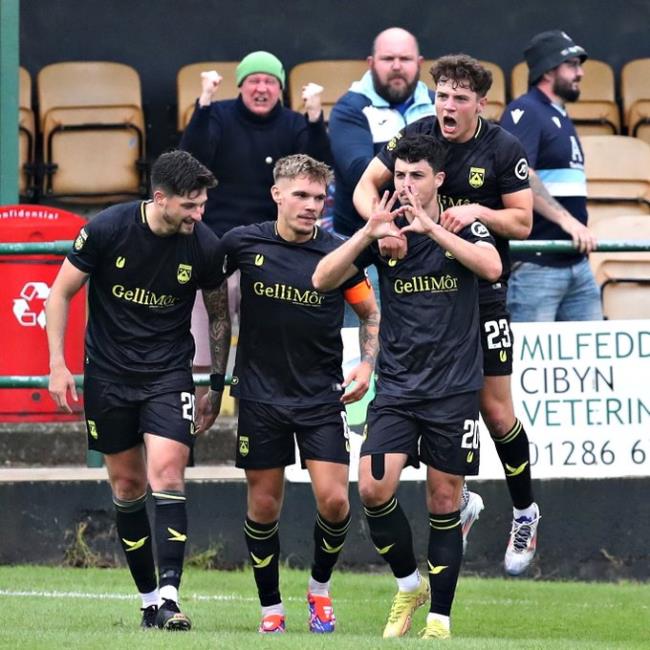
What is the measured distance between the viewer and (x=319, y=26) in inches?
606

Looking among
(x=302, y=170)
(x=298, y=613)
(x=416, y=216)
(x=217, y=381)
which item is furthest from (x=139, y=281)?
(x=298, y=613)

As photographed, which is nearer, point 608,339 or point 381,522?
point 381,522

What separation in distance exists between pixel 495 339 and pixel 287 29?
24.2ft

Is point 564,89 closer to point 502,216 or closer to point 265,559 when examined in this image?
point 502,216

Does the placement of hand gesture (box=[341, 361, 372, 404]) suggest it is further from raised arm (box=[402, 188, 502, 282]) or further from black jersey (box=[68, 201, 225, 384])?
black jersey (box=[68, 201, 225, 384])

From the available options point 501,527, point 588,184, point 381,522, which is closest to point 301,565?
point 501,527

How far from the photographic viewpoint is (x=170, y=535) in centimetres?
796

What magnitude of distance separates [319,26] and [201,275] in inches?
299

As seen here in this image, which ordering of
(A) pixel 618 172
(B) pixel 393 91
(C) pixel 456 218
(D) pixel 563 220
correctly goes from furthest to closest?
(A) pixel 618 172
(B) pixel 393 91
(D) pixel 563 220
(C) pixel 456 218

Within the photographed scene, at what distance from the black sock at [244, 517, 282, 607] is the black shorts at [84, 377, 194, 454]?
1.77 ft

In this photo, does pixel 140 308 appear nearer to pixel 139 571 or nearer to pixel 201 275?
pixel 201 275

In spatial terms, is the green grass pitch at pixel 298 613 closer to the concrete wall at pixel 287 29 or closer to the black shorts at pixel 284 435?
the black shorts at pixel 284 435

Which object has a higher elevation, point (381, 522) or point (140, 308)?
point (140, 308)

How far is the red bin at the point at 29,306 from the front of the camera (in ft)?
34.7
